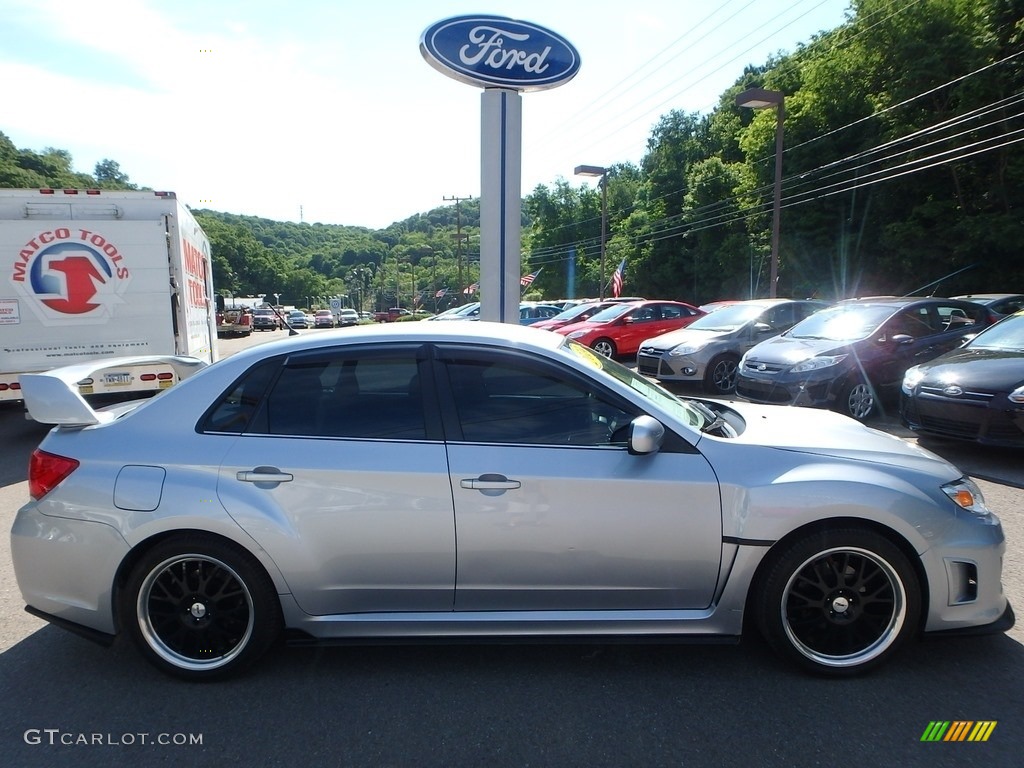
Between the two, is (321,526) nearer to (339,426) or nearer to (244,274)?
(339,426)

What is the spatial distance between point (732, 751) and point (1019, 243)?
102 ft

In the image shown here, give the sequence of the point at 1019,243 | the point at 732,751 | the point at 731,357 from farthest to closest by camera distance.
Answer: the point at 1019,243 → the point at 731,357 → the point at 732,751

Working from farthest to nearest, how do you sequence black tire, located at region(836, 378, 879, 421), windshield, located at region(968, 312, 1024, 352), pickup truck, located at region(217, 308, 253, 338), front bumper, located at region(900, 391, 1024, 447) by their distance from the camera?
pickup truck, located at region(217, 308, 253, 338) → black tire, located at region(836, 378, 879, 421) → windshield, located at region(968, 312, 1024, 352) → front bumper, located at region(900, 391, 1024, 447)

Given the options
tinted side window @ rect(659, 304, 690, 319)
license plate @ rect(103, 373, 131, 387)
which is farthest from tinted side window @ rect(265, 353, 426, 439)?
tinted side window @ rect(659, 304, 690, 319)

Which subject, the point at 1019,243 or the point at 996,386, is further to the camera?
the point at 1019,243

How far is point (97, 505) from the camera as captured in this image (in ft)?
9.98

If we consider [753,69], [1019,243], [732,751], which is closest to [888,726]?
[732,751]

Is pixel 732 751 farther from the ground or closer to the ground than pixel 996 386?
closer to the ground

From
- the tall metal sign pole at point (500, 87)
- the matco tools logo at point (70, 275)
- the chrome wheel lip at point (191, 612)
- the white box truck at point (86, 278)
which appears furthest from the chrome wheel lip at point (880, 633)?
the matco tools logo at point (70, 275)

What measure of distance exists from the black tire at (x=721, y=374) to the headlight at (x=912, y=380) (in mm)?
4098

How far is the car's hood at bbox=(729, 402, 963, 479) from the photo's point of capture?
314 cm

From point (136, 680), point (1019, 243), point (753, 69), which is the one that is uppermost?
point (753, 69)

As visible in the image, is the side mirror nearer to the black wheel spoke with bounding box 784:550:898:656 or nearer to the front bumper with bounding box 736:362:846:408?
the black wheel spoke with bounding box 784:550:898:656
